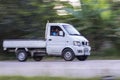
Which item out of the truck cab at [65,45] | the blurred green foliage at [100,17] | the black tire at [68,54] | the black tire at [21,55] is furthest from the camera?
the black tire at [21,55]

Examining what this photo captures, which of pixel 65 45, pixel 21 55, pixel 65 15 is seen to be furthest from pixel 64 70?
pixel 21 55

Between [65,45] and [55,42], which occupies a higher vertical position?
[55,42]

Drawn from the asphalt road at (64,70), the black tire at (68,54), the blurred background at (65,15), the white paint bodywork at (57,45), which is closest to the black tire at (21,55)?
the white paint bodywork at (57,45)

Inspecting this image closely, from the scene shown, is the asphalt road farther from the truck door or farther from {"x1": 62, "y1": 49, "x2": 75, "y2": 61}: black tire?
the truck door

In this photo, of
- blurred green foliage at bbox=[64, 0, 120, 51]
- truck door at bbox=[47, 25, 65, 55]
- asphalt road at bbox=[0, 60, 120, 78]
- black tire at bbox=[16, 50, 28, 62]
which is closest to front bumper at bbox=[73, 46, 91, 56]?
truck door at bbox=[47, 25, 65, 55]

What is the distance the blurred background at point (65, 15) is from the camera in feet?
23.9

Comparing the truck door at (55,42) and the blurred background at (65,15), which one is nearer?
the blurred background at (65,15)

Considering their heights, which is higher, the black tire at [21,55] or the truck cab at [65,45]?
the truck cab at [65,45]

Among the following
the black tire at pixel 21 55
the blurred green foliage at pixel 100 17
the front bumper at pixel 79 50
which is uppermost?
the blurred green foliage at pixel 100 17

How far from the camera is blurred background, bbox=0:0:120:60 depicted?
7277 mm

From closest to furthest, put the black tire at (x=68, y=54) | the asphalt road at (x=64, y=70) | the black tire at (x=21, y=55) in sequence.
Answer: the asphalt road at (x=64, y=70), the black tire at (x=68, y=54), the black tire at (x=21, y=55)

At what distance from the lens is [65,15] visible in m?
8.13

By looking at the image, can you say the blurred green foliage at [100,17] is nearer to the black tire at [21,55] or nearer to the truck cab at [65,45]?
the truck cab at [65,45]

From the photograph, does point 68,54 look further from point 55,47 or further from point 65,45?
point 55,47
